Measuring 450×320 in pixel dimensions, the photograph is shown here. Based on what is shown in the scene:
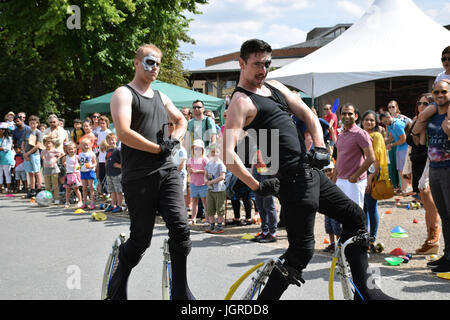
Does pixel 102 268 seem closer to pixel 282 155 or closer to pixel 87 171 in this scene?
pixel 282 155

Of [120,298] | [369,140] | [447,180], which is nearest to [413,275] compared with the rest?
[447,180]

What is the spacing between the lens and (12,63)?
25531 millimetres

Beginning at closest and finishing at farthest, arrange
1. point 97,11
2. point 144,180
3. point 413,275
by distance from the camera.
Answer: point 144,180 → point 413,275 → point 97,11

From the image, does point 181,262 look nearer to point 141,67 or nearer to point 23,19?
point 141,67

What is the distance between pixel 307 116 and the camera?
3.25 metres

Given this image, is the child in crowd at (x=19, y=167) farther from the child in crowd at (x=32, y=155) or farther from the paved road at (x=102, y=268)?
the paved road at (x=102, y=268)

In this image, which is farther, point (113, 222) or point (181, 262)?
point (113, 222)

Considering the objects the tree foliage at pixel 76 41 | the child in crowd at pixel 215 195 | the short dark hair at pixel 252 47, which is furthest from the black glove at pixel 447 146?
the tree foliage at pixel 76 41

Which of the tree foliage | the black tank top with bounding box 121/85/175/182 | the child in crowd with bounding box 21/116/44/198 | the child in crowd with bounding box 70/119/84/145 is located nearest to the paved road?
the black tank top with bounding box 121/85/175/182

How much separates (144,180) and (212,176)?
14.5ft

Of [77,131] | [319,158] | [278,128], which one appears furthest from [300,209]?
[77,131]

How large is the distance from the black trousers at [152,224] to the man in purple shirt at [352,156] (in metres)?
2.55

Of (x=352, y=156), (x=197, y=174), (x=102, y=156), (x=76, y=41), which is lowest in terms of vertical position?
(x=197, y=174)

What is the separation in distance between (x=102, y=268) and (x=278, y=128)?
308cm
